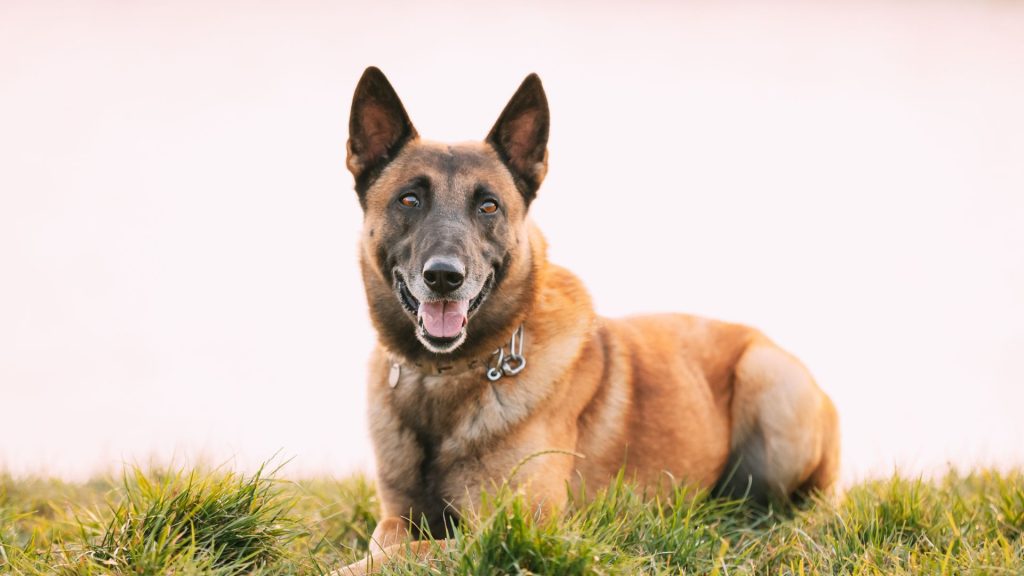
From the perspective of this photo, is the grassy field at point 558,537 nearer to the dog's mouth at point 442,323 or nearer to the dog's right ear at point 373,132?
the dog's mouth at point 442,323

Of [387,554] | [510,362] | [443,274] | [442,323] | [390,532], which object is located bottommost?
[390,532]

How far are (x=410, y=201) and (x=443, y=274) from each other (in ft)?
1.81

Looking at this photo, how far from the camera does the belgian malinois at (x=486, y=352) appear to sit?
3.75 meters

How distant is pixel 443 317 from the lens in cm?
370

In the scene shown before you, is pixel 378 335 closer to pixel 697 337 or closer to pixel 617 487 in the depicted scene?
pixel 617 487

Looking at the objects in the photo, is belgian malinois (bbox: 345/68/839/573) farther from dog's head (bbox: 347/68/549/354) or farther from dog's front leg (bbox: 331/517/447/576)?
dog's front leg (bbox: 331/517/447/576)

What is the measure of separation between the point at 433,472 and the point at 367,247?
1129mm

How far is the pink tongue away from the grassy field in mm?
739

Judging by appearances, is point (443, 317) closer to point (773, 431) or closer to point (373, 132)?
point (373, 132)

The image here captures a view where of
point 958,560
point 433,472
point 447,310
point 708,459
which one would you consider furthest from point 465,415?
point 958,560

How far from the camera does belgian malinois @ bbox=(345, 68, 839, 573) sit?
12.3 ft

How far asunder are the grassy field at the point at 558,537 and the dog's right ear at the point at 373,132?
1578 millimetres

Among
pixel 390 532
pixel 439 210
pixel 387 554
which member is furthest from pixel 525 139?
pixel 387 554

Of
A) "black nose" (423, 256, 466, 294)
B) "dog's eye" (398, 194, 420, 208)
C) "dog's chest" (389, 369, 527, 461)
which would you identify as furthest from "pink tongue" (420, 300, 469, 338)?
"dog's eye" (398, 194, 420, 208)
